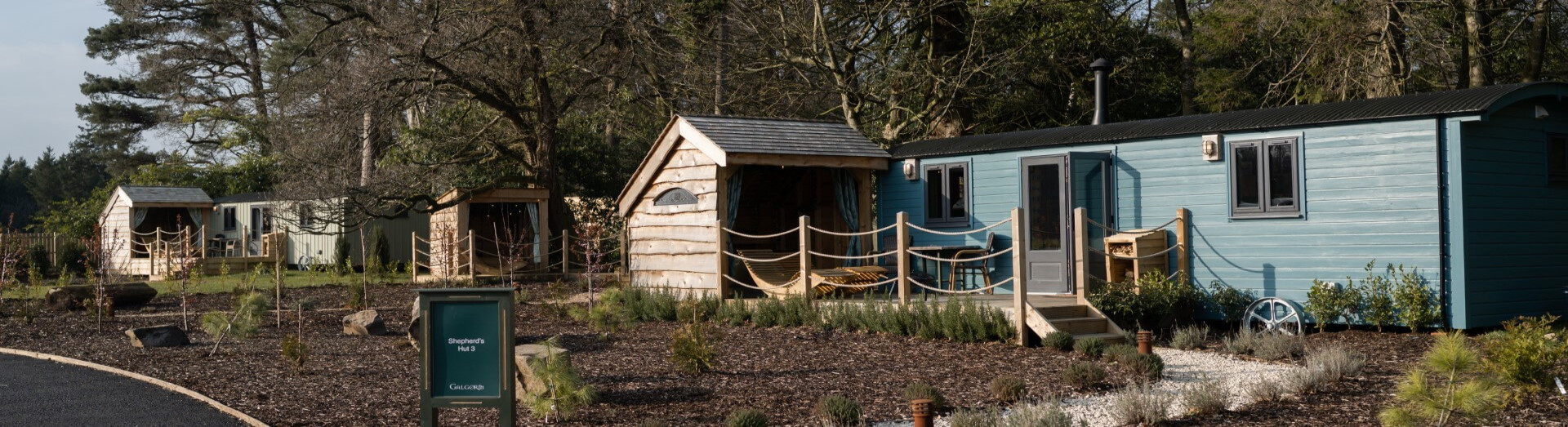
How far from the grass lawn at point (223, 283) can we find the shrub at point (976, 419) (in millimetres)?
15730

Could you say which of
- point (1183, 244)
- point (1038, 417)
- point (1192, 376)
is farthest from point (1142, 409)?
point (1183, 244)

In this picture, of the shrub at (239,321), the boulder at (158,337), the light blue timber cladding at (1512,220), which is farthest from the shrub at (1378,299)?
the boulder at (158,337)

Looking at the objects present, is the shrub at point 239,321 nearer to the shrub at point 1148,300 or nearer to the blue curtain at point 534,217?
the shrub at point 1148,300

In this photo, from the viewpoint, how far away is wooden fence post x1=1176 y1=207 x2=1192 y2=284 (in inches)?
514

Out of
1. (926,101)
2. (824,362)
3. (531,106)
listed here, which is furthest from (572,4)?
(824,362)

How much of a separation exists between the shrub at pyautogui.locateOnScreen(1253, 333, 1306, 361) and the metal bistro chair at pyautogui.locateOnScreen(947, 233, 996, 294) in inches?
165

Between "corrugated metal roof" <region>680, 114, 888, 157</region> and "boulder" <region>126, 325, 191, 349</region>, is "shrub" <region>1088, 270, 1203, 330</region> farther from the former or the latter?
"boulder" <region>126, 325, 191, 349</region>

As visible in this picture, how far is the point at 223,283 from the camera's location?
2264 cm

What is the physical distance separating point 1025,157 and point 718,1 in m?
11.4

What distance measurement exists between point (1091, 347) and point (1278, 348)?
5.40 feet

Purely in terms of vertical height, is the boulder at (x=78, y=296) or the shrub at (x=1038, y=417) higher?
the boulder at (x=78, y=296)

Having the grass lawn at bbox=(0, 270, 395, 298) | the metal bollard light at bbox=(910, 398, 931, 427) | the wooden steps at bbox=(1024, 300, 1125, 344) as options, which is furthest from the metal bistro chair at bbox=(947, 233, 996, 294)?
the grass lawn at bbox=(0, 270, 395, 298)

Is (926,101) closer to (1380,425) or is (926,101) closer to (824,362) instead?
(824,362)

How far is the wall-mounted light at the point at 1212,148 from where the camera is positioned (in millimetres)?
12727
